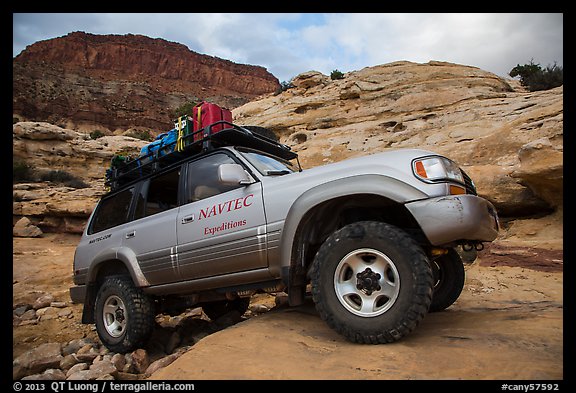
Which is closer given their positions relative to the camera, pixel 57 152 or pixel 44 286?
pixel 44 286

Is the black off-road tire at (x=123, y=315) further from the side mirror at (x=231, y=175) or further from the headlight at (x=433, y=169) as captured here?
the headlight at (x=433, y=169)

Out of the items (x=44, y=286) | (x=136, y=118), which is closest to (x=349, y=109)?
(x=44, y=286)

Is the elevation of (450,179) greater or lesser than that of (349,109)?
lesser

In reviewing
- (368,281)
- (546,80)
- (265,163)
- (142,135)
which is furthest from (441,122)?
(142,135)

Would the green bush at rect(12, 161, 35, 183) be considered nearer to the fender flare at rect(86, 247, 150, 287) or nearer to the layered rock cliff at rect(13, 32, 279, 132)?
the fender flare at rect(86, 247, 150, 287)

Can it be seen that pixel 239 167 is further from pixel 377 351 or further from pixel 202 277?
pixel 377 351

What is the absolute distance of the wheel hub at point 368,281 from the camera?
2400 mm

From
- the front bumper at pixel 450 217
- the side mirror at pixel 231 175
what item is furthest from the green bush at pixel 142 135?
the front bumper at pixel 450 217

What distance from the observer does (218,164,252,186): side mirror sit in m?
3.00

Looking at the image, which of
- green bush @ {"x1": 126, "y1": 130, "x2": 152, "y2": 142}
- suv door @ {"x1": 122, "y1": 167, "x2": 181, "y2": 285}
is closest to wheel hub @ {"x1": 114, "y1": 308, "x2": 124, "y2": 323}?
suv door @ {"x1": 122, "y1": 167, "x2": 181, "y2": 285}

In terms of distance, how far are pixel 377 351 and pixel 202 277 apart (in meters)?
1.87

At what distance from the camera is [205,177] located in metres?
3.66

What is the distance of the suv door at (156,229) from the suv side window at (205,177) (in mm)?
267
